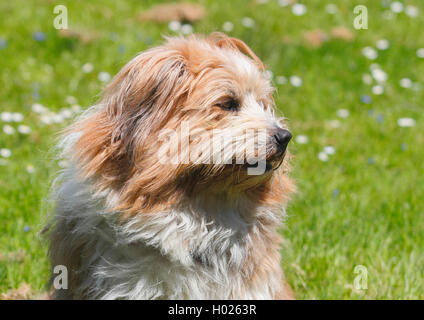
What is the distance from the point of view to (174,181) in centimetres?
346

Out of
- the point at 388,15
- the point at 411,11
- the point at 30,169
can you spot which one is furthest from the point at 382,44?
the point at 30,169

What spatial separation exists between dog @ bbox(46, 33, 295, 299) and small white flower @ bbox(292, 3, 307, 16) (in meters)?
Result: 5.63

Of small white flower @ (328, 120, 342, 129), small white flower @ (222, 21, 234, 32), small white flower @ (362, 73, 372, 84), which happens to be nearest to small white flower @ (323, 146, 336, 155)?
small white flower @ (328, 120, 342, 129)

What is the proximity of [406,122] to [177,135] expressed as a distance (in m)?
4.25

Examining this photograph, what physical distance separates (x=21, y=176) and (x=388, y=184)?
10.8ft

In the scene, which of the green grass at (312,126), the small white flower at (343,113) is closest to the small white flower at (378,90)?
the green grass at (312,126)

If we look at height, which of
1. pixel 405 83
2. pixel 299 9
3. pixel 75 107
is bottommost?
pixel 75 107

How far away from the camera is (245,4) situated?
912 centimetres

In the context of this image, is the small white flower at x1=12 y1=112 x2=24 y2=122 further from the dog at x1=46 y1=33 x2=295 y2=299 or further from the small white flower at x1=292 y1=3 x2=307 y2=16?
the small white flower at x1=292 y1=3 x2=307 y2=16

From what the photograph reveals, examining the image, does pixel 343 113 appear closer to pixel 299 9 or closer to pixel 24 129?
pixel 299 9

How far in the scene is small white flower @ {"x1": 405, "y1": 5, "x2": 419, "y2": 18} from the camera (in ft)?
30.9

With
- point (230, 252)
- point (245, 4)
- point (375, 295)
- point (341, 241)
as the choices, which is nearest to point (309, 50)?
point (245, 4)

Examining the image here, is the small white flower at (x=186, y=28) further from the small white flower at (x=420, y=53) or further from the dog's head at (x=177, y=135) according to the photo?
the dog's head at (x=177, y=135)

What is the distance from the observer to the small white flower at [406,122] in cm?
699
